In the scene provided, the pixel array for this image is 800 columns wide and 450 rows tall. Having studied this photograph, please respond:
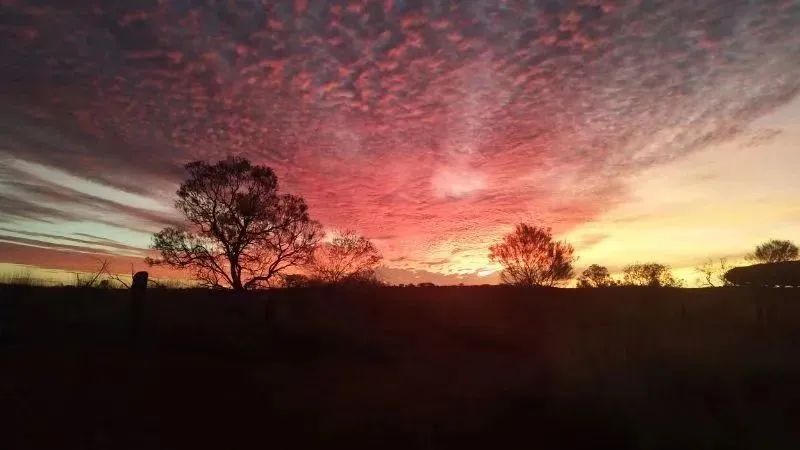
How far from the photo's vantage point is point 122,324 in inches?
691

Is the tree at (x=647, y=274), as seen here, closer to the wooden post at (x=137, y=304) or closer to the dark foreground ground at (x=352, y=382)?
the dark foreground ground at (x=352, y=382)

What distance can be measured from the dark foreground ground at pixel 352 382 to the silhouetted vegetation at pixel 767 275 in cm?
2320

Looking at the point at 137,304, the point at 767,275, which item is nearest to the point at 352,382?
the point at 137,304

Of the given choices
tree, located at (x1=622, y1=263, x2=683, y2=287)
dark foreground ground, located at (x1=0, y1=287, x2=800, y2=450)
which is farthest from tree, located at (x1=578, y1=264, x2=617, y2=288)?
dark foreground ground, located at (x1=0, y1=287, x2=800, y2=450)

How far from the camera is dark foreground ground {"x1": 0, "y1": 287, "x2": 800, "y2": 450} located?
1126 cm

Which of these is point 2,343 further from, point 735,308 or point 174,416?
point 735,308

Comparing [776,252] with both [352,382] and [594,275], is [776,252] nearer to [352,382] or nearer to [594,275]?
[594,275]

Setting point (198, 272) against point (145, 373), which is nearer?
point (145, 373)

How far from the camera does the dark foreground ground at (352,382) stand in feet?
36.9

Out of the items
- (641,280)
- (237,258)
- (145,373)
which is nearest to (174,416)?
(145,373)

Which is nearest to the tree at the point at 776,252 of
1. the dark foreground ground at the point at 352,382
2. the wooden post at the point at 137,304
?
the dark foreground ground at the point at 352,382

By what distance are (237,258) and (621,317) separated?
23386 mm

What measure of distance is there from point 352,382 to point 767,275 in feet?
155

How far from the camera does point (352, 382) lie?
15.4 meters
